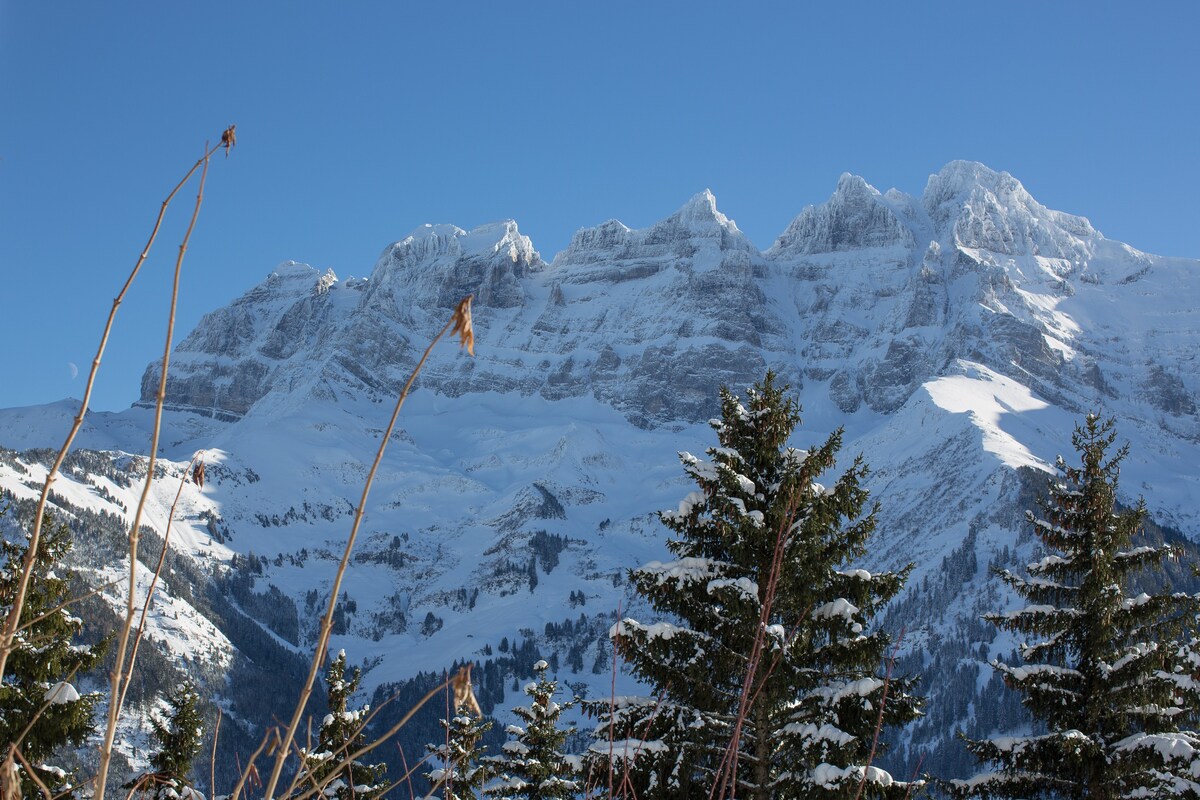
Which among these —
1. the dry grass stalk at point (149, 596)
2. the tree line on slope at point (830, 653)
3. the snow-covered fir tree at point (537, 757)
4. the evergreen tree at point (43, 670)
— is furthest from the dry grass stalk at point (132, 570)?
the snow-covered fir tree at point (537, 757)

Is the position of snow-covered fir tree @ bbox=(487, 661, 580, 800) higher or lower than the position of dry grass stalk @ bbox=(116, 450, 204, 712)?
lower

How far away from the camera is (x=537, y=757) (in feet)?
54.3

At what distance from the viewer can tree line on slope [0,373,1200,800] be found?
892cm

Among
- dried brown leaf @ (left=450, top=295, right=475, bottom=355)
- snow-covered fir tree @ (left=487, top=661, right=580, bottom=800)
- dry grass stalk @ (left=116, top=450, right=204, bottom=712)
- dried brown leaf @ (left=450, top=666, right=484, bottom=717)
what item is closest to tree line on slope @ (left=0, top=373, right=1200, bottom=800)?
snow-covered fir tree @ (left=487, top=661, right=580, bottom=800)

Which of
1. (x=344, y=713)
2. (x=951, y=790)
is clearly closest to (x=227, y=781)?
(x=344, y=713)

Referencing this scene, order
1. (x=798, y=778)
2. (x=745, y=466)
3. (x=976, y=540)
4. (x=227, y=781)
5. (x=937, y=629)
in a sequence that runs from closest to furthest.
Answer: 1. (x=798, y=778)
2. (x=745, y=466)
3. (x=227, y=781)
4. (x=937, y=629)
5. (x=976, y=540)

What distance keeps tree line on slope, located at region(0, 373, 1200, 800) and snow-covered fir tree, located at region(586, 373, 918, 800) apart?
2 cm

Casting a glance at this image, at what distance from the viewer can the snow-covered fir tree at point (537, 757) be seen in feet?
51.6

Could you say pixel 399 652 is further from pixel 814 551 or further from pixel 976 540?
pixel 814 551

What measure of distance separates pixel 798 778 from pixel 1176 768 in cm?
379

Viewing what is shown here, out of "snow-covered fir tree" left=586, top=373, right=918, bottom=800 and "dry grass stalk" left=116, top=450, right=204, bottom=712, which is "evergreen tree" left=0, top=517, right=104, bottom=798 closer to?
"snow-covered fir tree" left=586, top=373, right=918, bottom=800

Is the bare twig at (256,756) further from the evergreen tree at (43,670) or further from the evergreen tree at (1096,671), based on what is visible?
the evergreen tree at (43,670)

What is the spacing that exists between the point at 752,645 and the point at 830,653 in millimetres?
744

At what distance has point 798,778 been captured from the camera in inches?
343
